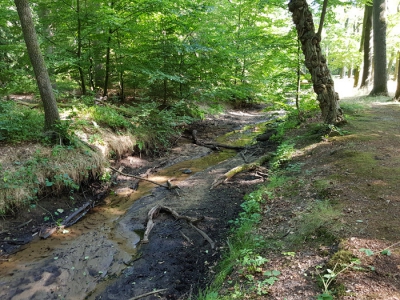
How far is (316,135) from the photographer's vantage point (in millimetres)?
7957

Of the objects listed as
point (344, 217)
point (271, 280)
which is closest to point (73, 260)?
point (271, 280)

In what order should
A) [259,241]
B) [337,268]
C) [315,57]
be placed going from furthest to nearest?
1. [315,57]
2. [259,241]
3. [337,268]

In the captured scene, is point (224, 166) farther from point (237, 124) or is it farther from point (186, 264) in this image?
point (237, 124)

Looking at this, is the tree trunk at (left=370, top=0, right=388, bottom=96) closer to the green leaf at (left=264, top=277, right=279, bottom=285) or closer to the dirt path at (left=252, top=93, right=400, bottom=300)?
the dirt path at (left=252, top=93, right=400, bottom=300)

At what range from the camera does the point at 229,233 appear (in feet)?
15.9

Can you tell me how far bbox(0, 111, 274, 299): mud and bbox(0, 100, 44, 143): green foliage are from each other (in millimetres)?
2270

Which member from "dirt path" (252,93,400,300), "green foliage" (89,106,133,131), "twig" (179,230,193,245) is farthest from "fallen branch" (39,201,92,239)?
"dirt path" (252,93,400,300)

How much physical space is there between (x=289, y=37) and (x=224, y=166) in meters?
5.13

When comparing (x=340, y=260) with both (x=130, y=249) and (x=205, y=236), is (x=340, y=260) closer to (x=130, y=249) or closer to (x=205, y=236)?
(x=205, y=236)

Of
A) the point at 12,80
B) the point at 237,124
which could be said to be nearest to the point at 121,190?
the point at 12,80

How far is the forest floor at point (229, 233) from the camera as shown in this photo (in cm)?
292

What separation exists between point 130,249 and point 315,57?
6735 millimetres

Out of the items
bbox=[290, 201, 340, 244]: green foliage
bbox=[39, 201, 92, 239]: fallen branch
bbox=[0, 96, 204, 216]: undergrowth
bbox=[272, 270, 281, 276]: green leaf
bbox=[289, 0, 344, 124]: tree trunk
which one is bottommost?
bbox=[39, 201, 92, 239]: fallen branch

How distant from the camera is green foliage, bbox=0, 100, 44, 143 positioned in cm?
621
